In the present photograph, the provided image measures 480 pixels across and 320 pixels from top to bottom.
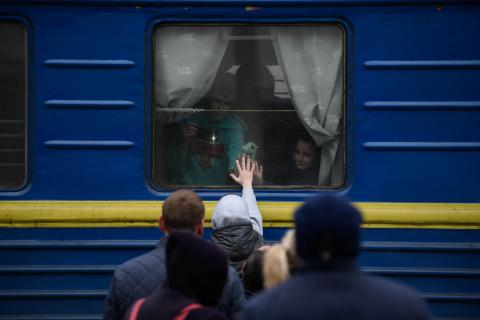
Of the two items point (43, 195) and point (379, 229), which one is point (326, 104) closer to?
point (379, 229)

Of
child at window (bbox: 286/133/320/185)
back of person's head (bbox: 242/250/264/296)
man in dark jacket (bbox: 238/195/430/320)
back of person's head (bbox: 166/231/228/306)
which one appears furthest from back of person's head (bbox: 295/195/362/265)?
child at window (bbox: 286/133/320/185)

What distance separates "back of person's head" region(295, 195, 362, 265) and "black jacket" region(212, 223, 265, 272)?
1980mm

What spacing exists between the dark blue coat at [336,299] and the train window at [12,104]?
285 centimetres

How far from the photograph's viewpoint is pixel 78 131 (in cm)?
443

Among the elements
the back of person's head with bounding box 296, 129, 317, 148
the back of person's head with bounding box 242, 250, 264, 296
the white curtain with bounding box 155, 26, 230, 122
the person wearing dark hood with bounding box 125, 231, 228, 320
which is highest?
the white curtain with bounding box 155, 26, 230, 122

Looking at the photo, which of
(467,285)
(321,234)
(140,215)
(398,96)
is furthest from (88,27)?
(321,234)

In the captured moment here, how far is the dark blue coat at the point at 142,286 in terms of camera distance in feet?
9.93

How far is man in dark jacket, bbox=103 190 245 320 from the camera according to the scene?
→ 303cm

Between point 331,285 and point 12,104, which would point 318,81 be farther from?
point 331,285

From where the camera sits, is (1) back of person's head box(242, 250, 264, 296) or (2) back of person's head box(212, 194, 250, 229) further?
(2) back of person's head box(212, 194, 250, 229)

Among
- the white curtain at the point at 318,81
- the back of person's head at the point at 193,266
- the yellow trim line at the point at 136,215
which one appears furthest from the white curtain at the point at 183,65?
the back of person's head at the point at 193,266

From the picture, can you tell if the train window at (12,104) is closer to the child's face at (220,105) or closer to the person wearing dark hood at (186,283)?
the child's face at (220,105)

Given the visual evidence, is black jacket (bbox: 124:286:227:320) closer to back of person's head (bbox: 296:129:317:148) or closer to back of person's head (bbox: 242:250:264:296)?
back of person's head (bbox: 242:250:264:296)

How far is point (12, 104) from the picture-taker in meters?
4.47
